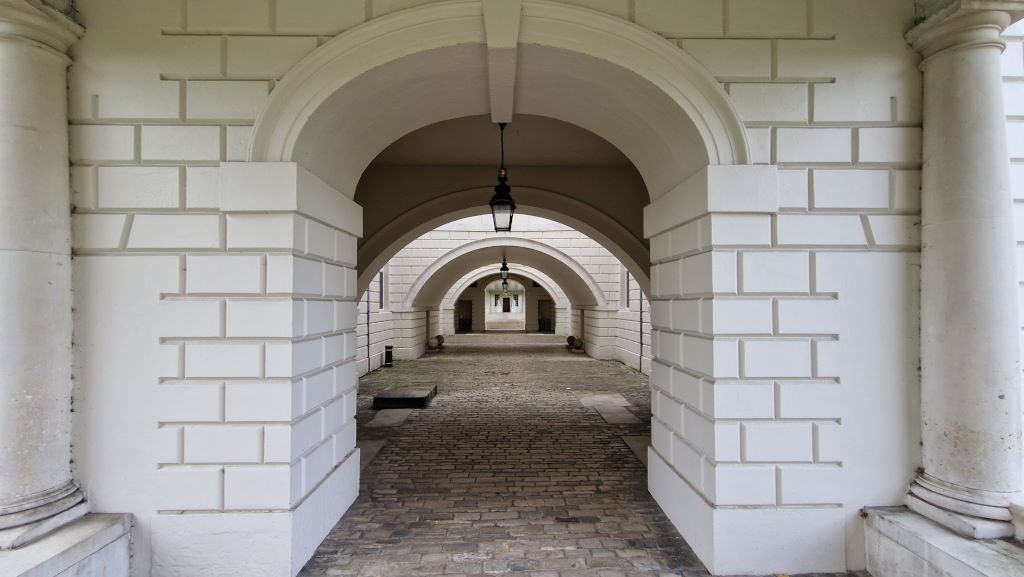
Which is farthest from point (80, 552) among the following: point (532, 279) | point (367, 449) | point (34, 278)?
point (532, 279)

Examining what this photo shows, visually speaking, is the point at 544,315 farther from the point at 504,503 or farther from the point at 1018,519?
the point at 1018,519

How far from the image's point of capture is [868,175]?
10.7 feet

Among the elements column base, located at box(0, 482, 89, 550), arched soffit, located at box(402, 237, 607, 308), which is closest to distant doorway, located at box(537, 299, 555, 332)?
arched soffit, located at box(402, 237, 607, 308)

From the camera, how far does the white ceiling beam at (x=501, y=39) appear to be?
312 centimetres

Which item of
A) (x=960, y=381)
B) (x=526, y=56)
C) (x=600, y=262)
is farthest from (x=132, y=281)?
(x=600, y=262)

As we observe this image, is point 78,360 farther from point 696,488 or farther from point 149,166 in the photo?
point 696,488

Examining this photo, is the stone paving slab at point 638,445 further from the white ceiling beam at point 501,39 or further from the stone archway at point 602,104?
the white ceiling beam at point 501,39

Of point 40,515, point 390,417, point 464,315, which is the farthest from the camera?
point 464,315

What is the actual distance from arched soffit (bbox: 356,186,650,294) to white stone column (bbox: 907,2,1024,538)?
450cm

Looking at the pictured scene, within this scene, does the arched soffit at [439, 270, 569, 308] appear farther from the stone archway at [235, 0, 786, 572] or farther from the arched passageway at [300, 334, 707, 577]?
the stone archway at [235, 0, 786, 572]

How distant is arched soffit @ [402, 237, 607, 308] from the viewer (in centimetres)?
1427

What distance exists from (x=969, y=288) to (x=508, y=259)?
1525 cm

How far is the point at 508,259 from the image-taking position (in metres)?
17.9

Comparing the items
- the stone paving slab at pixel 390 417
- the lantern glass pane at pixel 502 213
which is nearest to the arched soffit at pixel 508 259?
the stone paving slab at pixel 390 417
